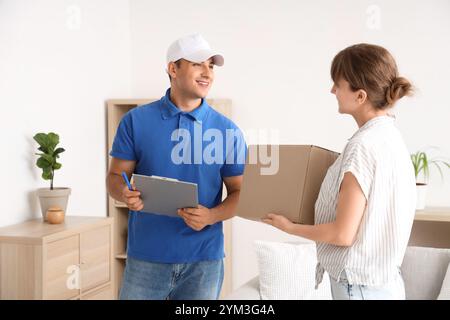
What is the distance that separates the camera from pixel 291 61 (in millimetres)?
4215

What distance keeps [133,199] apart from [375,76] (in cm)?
91

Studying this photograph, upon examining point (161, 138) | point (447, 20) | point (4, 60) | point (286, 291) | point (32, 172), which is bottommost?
point (286, 291)

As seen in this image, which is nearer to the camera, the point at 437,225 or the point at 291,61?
the point at 437,225

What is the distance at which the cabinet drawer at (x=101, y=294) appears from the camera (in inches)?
136

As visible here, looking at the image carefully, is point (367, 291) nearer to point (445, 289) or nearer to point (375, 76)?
point (375, 76)

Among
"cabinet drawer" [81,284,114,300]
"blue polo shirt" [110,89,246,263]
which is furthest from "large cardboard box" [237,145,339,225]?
"cabinet drawer" [81,284,114,300]

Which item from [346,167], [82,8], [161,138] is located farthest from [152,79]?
[346,167]

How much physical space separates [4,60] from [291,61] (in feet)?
5.91

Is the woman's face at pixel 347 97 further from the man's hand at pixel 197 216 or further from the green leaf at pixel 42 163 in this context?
the green leaf at pixel 42 163

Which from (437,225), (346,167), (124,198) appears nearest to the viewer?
(346,167)

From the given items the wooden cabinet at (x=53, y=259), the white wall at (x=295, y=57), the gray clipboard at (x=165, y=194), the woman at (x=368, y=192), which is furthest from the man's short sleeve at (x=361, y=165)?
the white wall at (x=295, y=57)

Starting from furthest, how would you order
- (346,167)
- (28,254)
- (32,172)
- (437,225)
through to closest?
(437,225), (32,172), (28,254), (346,167)

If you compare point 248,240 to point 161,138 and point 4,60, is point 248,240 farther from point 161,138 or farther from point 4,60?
point 161,138
